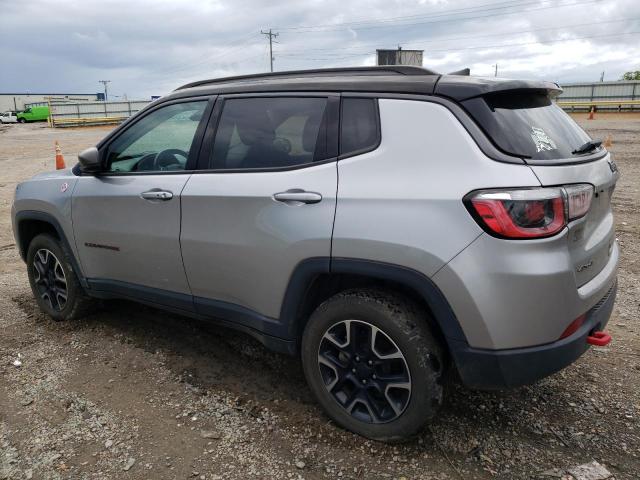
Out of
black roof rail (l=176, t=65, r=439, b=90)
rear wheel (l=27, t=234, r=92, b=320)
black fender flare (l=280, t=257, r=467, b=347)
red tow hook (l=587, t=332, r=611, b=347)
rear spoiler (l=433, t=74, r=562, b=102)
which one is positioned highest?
black roof rail (l=176, t=65, r=439, b=90)

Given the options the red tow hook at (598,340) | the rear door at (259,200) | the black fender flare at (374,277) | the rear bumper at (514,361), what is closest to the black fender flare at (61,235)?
the rear door at (259,200)

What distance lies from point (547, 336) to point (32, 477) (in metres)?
2.48

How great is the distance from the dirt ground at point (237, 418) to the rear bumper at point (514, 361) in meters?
0.50

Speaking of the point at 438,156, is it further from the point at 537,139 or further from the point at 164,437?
the point at 164,437

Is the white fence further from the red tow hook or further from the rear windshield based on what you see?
the red tow hook

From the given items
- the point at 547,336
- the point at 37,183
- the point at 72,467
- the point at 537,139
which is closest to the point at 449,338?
the point at 547,336

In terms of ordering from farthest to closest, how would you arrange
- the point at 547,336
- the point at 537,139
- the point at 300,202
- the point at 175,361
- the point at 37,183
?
the point at 37,183 < the point at 175,361 < the point at 300,202 < the point at 537,139 < the point at 547,336

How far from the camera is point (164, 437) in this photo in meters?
2.81

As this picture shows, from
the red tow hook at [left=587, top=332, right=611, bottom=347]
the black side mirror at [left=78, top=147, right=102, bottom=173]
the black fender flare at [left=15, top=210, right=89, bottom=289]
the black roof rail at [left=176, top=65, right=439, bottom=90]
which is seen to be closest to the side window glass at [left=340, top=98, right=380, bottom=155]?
the black roof rail at [left=176, top=65, right=439, bottom=90]

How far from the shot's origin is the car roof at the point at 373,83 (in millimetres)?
2441

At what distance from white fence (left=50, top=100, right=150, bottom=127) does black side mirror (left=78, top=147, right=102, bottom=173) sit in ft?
141

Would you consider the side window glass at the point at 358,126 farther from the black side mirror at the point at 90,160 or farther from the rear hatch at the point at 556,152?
the black side mirror at the point at 90,160

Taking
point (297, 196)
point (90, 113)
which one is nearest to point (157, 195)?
point (297, 196)

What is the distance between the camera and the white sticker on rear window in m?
2.41
